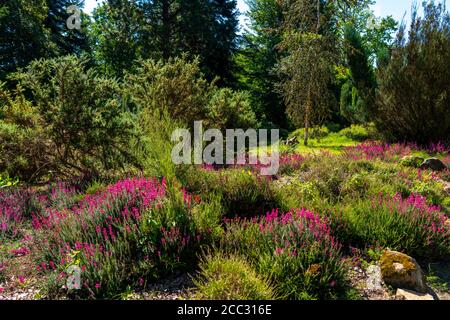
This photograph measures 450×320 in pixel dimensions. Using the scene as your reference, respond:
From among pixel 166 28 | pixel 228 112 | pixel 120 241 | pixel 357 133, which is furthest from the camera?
pixel 166 28

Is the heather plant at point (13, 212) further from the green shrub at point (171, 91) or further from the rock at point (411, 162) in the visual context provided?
the rock at point (411, 162)

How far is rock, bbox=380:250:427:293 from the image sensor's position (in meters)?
3.16

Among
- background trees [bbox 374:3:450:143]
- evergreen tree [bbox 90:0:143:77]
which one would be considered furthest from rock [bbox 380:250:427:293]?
evergreen tree [bbox 90:0:143:77]

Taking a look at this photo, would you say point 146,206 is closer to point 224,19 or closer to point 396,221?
point 396,221

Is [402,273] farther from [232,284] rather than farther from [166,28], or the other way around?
[166,28]

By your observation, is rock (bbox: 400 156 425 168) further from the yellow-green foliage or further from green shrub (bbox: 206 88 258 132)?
green shrub (bbox: 206 88 258 132)

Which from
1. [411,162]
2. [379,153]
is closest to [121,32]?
[379,153]

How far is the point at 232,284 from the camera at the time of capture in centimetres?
282

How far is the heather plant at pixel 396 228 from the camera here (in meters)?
3.84

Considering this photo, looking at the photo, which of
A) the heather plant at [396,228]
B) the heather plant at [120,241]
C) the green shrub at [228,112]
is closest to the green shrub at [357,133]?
the green shrub at [228,112]

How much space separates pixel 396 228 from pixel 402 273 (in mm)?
848

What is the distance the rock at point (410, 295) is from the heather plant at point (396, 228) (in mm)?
709

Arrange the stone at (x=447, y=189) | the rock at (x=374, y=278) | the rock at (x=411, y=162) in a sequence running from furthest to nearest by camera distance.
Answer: the rock at (x=411, y=162) < the stone at (x=447, y=189) < the rock at (x=374, y=278)

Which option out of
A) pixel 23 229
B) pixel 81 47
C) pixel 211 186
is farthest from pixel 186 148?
pixel 81 47
